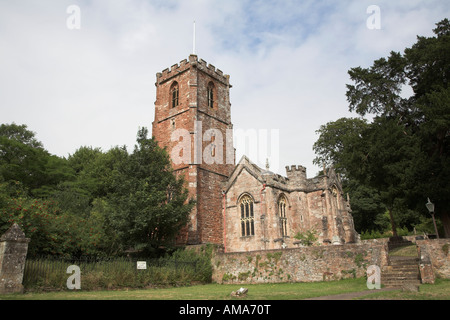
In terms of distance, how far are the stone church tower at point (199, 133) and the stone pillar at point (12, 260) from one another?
14.7 metres

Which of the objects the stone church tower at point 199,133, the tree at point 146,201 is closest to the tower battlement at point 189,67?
the stone church tower at point 199,133

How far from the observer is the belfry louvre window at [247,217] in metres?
28.0

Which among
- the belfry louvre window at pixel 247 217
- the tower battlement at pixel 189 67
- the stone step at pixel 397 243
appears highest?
the tower battlement at pixel 189 67

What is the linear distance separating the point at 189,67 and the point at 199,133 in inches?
277

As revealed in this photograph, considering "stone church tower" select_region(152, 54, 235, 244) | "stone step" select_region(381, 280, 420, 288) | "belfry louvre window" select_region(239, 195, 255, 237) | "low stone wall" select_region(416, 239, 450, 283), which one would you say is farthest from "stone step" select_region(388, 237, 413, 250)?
"stone church tower" select_region(152, 54, 235, 244)

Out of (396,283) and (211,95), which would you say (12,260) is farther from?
(211,95)

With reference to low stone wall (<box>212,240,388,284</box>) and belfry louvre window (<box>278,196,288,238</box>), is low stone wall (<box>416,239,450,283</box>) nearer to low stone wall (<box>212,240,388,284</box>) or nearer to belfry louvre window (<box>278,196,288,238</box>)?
low stone wall (<box>212,240,388,284</box>)

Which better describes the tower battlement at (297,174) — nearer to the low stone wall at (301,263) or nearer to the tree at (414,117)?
the tree at (414,117)

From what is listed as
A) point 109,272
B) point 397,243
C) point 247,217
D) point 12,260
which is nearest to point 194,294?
point 109,272

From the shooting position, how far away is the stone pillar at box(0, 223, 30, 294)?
11695 mm

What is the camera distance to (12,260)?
1203 cm

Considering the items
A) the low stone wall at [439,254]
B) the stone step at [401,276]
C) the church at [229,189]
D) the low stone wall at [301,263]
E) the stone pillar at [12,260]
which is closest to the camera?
the stone pillar at [12,260]
